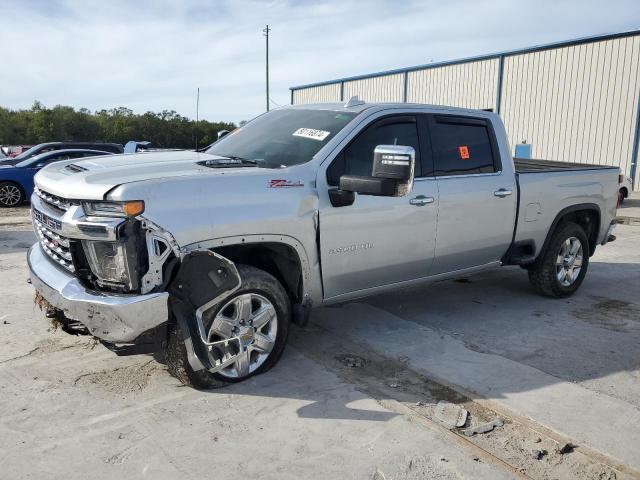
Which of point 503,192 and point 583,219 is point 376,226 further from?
point 583,219

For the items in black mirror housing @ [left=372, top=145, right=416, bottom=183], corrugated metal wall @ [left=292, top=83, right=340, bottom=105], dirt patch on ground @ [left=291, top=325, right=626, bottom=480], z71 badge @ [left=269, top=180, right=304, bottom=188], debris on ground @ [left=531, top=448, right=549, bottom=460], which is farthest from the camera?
corrugated metal wall @ [left=292, top=83, right=340, bottom=105]

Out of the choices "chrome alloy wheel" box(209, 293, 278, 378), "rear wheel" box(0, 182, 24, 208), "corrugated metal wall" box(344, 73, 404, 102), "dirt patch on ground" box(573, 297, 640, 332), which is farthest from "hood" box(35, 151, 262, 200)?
"corrugated metal wall" box(344, 73, 404, 102)

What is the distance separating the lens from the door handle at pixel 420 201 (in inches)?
183

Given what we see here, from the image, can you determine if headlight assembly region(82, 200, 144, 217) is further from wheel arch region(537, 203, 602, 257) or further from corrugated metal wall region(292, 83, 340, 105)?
corrugated metal wall region(292, 83, 340, 105)

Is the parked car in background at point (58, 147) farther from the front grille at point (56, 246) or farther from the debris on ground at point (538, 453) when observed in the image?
the debris on ground at point (538, 453)

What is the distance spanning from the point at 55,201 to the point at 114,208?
65cm

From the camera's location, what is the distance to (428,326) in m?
5.23

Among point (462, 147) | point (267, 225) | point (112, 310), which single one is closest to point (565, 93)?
point (462, 147)

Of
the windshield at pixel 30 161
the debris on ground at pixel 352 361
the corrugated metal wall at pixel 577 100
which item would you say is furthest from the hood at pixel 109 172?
the corrugated metal wall at pixel 577 100

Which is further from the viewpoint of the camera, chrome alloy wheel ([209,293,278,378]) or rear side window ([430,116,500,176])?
rear side window ([430,116,500,176])

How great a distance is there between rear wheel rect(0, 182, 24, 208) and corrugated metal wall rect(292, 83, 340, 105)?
56.1ft

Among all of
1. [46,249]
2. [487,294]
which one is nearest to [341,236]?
[46,249]

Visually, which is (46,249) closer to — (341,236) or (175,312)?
(175,312)

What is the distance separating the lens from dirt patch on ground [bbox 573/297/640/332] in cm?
545
